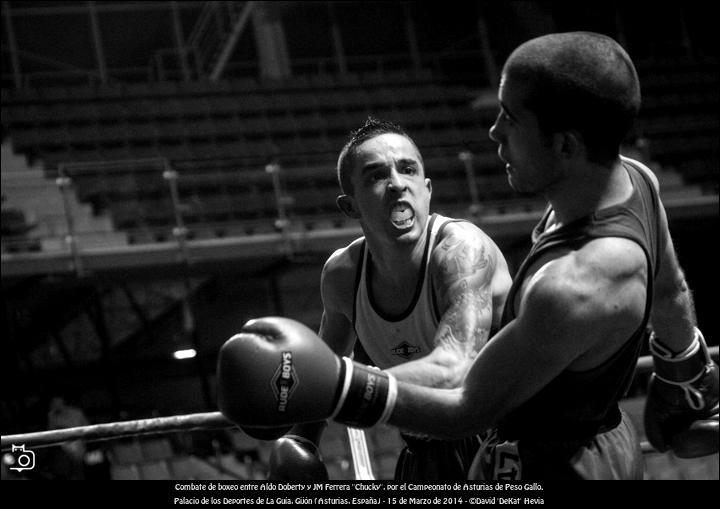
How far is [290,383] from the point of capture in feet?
6.14

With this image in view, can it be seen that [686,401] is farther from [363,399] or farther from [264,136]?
[264,136]

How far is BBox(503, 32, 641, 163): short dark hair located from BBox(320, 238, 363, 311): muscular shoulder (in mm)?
1300

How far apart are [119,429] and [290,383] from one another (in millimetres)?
1330

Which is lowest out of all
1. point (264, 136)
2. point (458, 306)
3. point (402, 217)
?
point (458, 306)

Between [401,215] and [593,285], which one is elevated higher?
[401,215]

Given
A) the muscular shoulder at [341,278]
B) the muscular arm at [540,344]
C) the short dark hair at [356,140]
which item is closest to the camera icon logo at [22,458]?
the muscular shoulder at [341,278]

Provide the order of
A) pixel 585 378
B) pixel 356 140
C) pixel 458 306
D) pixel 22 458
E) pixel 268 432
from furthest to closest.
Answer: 1. pixel 22 458
2. pixel 356 140
3. pixel 458 306
4. pixel 268 432
5. pixel 585 378

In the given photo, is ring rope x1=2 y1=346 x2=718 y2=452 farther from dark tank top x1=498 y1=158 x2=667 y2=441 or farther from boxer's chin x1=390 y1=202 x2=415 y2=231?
dark tank top x1=498 y1=158 x2=667 y2=441

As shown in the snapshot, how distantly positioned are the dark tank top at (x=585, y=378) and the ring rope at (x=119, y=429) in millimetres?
1206

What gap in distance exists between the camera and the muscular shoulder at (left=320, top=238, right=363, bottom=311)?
3.21m

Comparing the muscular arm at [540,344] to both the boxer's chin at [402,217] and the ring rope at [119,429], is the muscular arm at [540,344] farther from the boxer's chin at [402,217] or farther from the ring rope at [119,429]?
the ring rope at [119,429]

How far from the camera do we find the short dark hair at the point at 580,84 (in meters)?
1.94

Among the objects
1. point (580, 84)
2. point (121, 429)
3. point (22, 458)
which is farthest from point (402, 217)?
point (22, 458)

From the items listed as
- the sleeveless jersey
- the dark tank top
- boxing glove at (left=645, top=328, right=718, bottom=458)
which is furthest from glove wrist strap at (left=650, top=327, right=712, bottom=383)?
the sleeveless jersey
